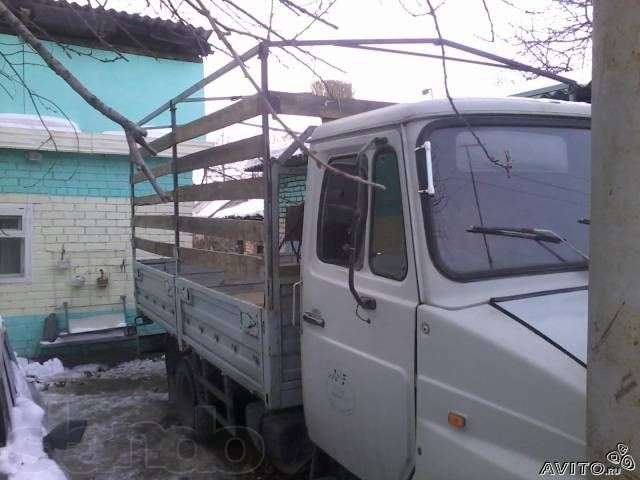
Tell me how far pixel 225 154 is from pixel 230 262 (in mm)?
712

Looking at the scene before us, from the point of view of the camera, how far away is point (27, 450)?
115 inches

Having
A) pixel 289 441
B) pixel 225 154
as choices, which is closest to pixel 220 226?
pixel 225 154

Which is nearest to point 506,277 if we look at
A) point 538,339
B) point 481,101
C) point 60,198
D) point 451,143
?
point 538,339

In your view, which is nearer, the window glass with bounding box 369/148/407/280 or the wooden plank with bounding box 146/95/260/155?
the window glass with bounding box 369/148/407/280

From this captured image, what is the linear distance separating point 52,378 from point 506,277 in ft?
23.1

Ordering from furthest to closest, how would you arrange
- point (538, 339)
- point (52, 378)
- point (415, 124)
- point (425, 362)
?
point (52, 378)
point (415, 124)
point (425, 362)
point (538, 339)

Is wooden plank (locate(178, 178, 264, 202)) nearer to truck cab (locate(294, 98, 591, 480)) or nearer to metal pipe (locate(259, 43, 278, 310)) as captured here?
metal pipe (locate(259, 43, 278, 310))

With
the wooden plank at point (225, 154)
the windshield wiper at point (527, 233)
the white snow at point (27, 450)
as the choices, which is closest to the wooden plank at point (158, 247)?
the wooden plank at point (225, 154)

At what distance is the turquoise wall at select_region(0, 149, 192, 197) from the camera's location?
27.7 feet

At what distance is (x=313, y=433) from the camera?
324 centimetres

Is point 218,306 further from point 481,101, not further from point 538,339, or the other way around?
point 538,339

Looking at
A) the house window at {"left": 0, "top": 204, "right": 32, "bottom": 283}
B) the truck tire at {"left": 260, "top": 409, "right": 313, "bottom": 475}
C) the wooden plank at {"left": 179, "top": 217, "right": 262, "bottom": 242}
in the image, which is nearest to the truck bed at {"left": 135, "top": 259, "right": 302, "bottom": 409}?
the truck tire at {"left": 260, "top": 409, "right": 313, "bottom": 475}

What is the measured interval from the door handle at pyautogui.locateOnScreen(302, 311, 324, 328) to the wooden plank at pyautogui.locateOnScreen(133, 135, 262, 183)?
94 cm

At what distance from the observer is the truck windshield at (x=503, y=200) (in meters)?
2.47
